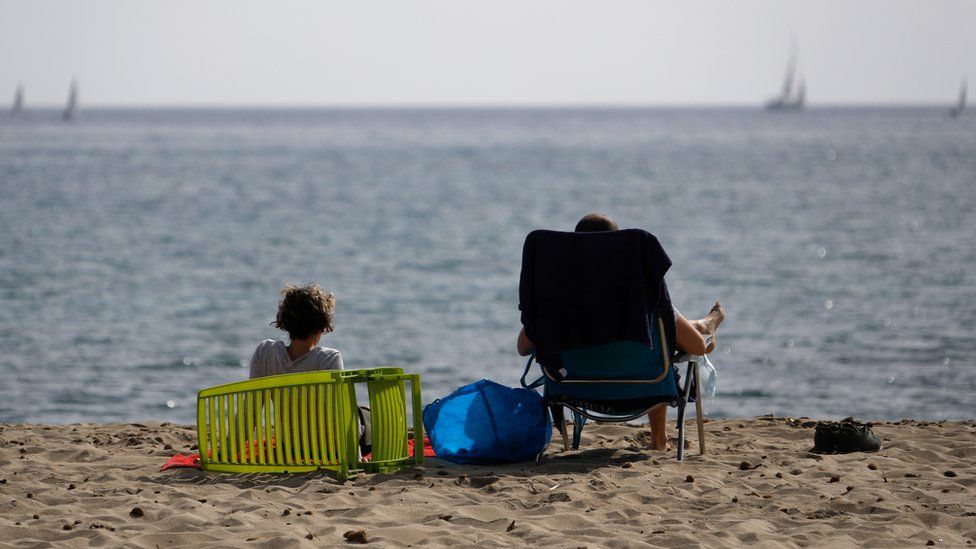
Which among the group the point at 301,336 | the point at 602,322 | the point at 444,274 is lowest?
the point at 444,274

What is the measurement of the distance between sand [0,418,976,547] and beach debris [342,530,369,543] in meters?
0.02

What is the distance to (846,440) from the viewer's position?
662 centimetres

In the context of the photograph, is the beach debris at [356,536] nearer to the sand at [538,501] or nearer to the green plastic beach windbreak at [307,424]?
the sand at [538,501]

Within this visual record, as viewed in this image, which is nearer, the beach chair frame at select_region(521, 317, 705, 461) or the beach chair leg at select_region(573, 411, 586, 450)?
the beach chair frame at select_region(521, 317, 705, 461)

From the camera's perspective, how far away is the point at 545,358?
630cm

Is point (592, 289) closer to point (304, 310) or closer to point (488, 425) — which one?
point (488, 425)

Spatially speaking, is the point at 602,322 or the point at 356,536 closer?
the point at 356,536

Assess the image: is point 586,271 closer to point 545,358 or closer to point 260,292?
point 545,358

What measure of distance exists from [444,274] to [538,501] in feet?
54.5

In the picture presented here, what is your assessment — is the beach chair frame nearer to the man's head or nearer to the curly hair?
the man's head

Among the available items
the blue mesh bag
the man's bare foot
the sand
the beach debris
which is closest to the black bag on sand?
the sand

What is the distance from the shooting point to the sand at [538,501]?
4.97 metres

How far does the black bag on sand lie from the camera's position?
6.61 meters

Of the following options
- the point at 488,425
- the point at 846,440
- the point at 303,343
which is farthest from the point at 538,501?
the point at 846,440
